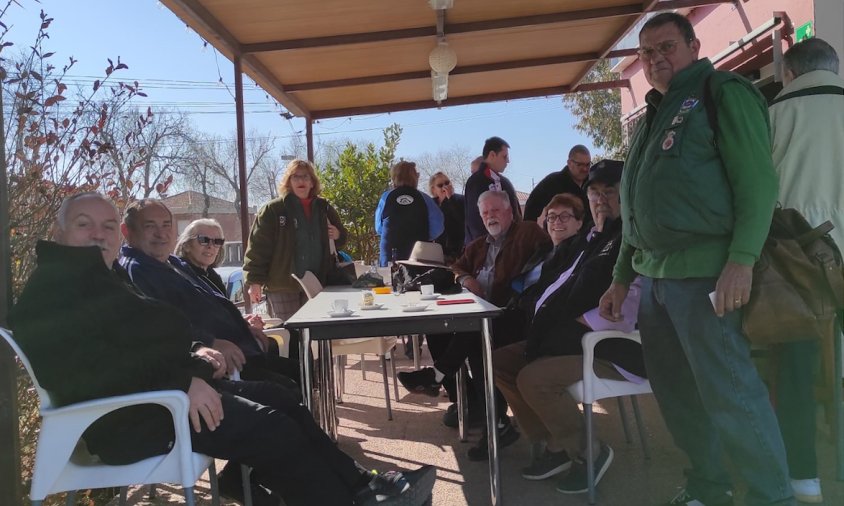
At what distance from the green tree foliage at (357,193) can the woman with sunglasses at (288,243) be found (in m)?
3.59

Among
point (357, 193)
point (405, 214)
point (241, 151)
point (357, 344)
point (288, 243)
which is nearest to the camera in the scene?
point (357, 344)

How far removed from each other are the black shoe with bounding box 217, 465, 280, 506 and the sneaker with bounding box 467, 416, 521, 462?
1.00 metres

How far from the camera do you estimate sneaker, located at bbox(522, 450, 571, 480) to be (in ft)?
9.12

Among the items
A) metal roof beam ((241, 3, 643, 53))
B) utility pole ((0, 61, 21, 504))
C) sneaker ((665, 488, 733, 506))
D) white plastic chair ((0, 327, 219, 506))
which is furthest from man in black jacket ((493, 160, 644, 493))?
metal roof beam ((241, 3, 643, 53))

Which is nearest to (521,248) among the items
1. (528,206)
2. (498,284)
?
(498,284)

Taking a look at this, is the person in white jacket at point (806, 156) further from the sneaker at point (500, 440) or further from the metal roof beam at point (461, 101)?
the metal roof beam at point (461, 101)

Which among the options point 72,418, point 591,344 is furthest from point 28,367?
point 591,344

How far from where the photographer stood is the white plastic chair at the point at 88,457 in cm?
182

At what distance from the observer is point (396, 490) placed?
7.18ft

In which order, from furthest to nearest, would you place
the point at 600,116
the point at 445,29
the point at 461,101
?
1. the point at 600,116
2. the point at 461,101
3. the point at 445,29

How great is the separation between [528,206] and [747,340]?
2.70 meters

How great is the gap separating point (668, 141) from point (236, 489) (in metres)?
2.11

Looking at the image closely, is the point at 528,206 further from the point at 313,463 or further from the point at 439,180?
the point at 313,463

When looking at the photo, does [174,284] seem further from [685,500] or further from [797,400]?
[797,400]
